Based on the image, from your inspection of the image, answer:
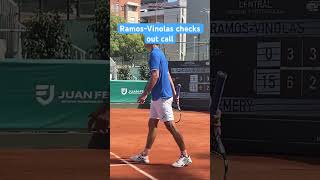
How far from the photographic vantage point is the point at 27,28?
4238 mm

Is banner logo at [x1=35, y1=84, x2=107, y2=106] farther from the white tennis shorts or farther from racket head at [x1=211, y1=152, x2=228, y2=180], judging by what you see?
racket head at [x1=211, y1=152, x2=228, y2=180]

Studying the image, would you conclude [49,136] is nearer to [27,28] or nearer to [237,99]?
[27,28]

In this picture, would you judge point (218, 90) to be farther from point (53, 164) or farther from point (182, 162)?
point (53, 164)

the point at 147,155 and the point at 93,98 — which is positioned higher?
the point at 93,98

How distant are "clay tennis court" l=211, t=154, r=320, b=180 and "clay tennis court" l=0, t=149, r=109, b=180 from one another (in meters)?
1.04

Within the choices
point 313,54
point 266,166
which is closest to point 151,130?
point 266,166

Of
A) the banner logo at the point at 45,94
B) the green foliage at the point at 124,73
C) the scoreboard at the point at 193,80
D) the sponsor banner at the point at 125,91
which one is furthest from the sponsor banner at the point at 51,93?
the sponsor banner at the point at 125,91

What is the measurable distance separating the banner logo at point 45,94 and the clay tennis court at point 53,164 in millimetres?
503

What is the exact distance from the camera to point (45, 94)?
511 cm

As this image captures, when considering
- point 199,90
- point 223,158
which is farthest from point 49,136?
point 199,90

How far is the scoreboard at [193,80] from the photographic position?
15.7 m

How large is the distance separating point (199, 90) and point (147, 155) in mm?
11082

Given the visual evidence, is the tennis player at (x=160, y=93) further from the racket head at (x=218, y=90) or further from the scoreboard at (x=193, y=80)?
the scoreboard at (x=193, y=80)

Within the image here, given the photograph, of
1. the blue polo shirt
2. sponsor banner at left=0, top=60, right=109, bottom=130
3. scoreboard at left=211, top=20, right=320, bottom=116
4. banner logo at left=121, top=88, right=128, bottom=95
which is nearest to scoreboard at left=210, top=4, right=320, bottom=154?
scoreboard at left=211, top=20, right=320, bottom=116
